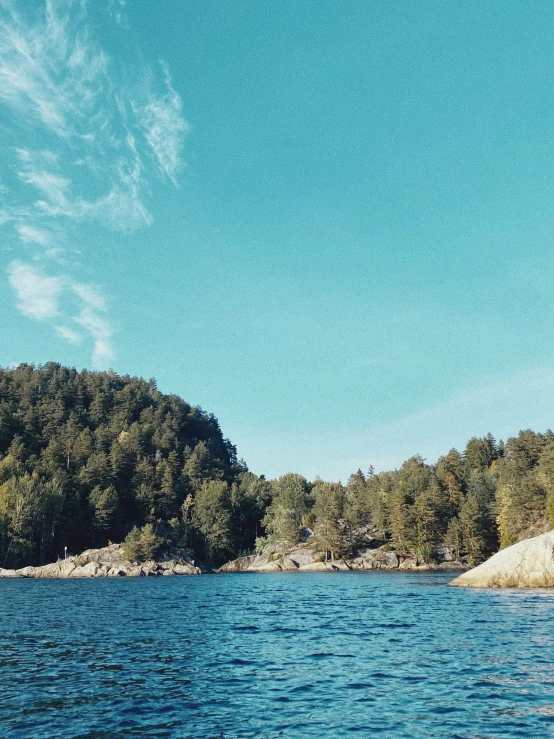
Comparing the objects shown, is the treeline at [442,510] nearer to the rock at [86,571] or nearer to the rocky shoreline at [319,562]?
the rocky shoreline at [319,562]

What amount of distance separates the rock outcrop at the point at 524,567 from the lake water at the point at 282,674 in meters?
16.4

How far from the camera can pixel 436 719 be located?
58.3ft

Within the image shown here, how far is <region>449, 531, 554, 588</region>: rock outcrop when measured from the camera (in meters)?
60.8

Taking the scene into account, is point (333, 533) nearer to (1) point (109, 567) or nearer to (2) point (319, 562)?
(2) point (319, 562)

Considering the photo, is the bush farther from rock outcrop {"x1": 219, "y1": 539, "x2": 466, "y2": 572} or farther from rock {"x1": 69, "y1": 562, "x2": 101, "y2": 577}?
rock outcrop {"x1": 219, "y1": 539, "x2": 466, "y2": 572}

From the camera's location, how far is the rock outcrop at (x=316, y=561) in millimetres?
137762

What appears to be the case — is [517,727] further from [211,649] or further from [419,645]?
[211,649]

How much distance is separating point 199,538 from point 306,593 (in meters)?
121

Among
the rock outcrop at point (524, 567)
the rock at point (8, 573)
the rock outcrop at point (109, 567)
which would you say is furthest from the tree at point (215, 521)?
the rock outcrop at point (524, 567)

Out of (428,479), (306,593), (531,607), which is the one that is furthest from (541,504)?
(531,607)

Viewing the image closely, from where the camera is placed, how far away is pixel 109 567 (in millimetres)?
131375

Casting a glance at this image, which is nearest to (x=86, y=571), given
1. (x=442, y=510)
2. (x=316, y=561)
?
(x=316, y=561)

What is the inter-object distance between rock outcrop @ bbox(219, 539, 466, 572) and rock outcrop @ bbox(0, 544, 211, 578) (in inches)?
805

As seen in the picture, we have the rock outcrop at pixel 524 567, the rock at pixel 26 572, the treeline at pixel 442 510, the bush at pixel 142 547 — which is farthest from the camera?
the bush at pixel 142 547
